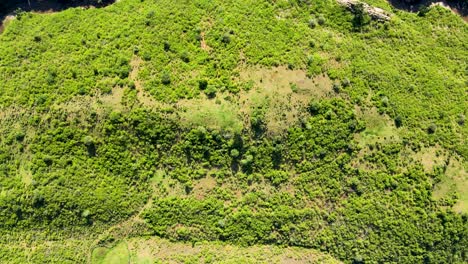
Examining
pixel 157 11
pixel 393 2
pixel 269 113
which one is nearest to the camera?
pixel 269 113

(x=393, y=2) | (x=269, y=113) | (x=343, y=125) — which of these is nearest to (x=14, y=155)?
(x=269, y=113)

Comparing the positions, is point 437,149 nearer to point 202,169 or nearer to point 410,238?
point 410,238

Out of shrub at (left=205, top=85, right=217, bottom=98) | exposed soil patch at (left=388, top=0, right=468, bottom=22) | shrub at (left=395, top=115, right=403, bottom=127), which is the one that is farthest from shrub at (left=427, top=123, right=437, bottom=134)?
shrub at (left=205, top=85, right=217, bottom=98)

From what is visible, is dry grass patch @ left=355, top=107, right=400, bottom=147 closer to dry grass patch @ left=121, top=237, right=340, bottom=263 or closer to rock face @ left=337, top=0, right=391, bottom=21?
rock face @ left=337, top=0, right=391, bottom=21

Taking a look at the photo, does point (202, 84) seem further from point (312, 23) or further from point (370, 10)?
point (370, 10)

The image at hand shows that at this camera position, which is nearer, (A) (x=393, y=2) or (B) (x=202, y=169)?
(B) (x=202, y=169)

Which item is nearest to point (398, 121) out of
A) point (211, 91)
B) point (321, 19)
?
point (321, 19)
